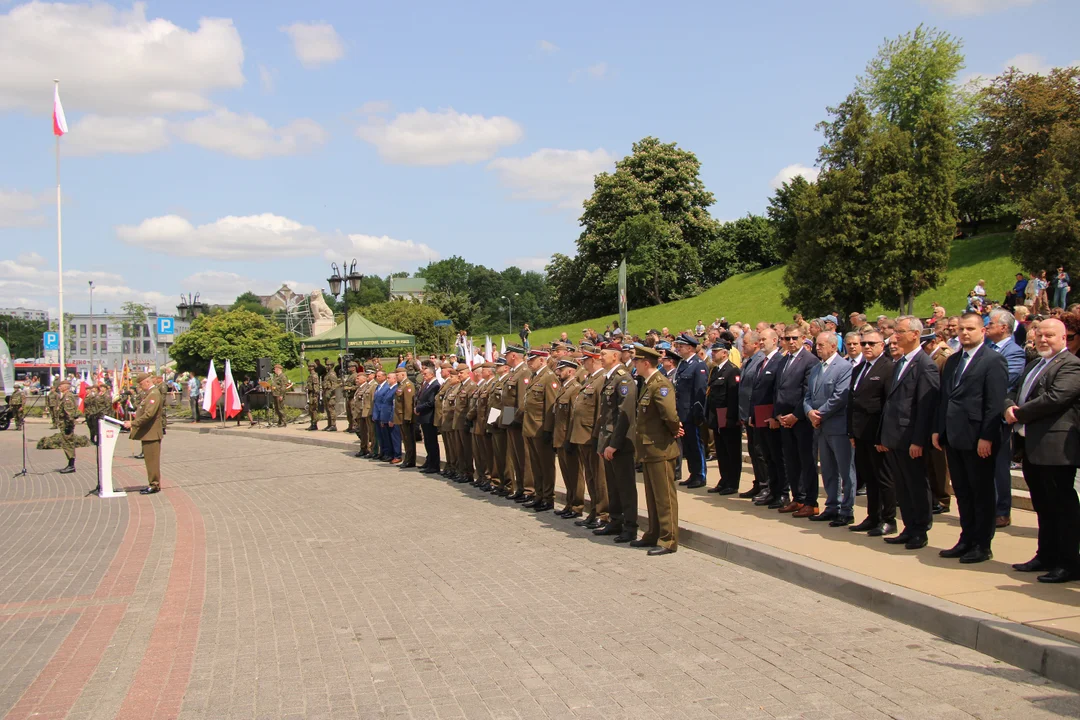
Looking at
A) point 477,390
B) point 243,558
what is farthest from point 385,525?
point 477,390

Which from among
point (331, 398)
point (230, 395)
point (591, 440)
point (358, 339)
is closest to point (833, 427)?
point (591, 440)

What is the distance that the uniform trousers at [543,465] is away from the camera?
455 inches

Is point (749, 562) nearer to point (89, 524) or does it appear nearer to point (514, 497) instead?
point (514, 497)

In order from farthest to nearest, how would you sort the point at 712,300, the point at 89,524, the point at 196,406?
the point at 712,300
the point at 196,406
the point at 89,524

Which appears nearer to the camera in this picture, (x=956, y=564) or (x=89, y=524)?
(x=956, y=564)

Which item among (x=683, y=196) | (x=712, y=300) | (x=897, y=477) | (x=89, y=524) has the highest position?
(x=683, y=196)

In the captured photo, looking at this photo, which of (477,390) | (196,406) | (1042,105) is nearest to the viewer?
(477,390)

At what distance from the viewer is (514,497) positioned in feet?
41.6

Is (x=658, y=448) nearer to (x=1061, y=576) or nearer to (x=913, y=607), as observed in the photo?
(x=913, y=607)

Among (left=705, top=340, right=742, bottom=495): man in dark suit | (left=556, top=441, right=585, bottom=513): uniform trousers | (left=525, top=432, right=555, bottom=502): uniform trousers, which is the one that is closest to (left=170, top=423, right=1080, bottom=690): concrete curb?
(left=556, top=441, right=585, bottom=513): uniform trousers

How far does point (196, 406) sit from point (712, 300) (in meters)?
→ 30.6

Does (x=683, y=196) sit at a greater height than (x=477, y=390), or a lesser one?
greater

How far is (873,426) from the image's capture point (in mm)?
8422

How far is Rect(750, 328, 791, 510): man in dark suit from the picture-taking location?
1027 cm
